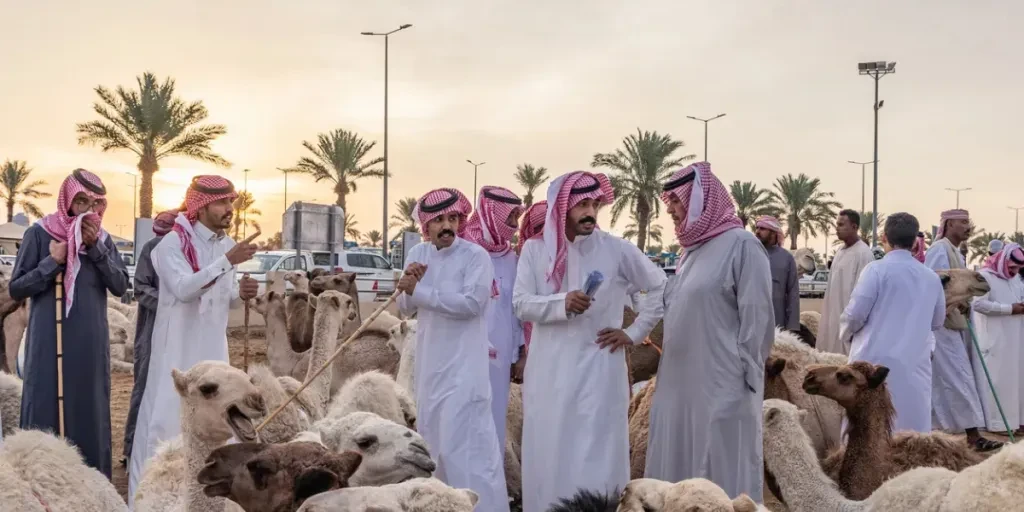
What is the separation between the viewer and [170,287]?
519 centimetres

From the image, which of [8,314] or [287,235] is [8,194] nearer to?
[287,235]

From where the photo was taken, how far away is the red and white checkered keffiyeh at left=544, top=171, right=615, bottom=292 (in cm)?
491

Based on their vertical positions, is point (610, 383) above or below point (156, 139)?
below

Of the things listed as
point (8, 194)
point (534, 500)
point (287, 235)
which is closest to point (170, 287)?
point (534, 500)

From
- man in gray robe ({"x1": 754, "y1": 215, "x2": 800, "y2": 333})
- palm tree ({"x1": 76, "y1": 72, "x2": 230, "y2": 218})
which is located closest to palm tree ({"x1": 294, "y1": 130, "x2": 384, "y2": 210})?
palm tree ({"x1": 76, "y1": 72, "x2": 230, "y2": 218})

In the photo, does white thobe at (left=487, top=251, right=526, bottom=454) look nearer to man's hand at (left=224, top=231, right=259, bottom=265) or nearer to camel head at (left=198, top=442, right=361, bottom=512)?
man's hand at (left=224, top=231, right=259, bottom=265)

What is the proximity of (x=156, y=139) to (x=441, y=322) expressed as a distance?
28.3m

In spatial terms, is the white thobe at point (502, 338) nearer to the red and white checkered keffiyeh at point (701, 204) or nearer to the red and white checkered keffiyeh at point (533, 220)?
the red and white checkered keffiyeh at point (533, 220)

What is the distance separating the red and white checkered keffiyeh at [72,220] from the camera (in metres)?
5.43

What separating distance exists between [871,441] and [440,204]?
2.79 m

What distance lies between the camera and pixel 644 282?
4.96m

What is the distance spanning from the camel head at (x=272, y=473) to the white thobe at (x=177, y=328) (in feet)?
7.36

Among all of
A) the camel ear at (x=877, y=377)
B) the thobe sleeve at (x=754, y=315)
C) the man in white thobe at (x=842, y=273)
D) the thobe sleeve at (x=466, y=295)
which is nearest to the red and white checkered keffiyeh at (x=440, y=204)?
the thobe sleeve at (x=466, y=295)

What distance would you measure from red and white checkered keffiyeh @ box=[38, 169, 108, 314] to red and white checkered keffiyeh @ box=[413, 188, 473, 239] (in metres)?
1.98
